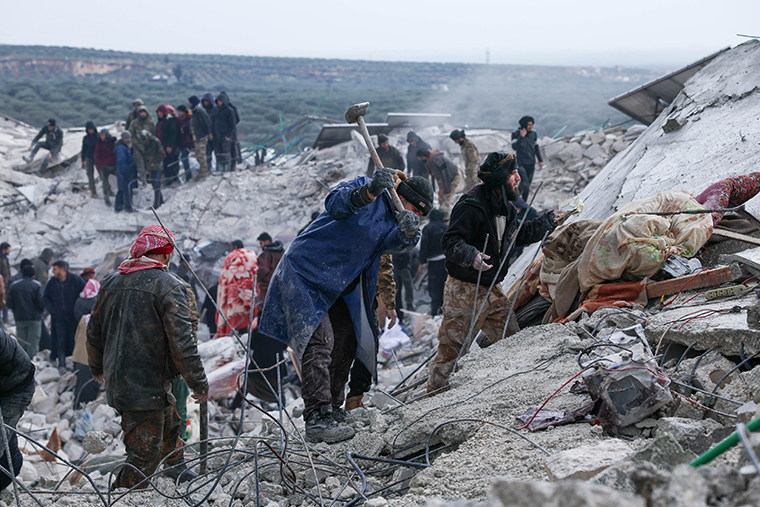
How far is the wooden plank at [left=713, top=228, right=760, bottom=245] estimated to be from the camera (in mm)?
4031

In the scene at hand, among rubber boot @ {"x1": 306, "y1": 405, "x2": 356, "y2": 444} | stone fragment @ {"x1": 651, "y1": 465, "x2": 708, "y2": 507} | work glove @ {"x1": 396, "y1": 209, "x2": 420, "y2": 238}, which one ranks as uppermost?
work glove @ {"x1": 396, "y1": 209, "x2": 420, "y2": 238}

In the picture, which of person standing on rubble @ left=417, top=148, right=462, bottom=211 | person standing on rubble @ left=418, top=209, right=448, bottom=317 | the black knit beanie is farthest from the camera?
person standing on rubble @ left=417, top=148, right=462, bottom=211

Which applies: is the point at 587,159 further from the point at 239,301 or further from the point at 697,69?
the point at 239,301

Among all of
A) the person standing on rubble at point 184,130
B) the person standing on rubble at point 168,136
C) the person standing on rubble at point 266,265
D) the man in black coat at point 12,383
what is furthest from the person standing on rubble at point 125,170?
the man in black coat at point 12,383

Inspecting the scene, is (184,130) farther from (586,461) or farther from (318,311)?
(586,461)

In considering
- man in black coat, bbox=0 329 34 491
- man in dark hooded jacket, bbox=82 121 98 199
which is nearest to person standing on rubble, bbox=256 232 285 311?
man in black coat, bbox=0 329 34 491

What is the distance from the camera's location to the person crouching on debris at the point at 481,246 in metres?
3.95

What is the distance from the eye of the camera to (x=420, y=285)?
983cm

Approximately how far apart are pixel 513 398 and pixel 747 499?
1945 millimetres

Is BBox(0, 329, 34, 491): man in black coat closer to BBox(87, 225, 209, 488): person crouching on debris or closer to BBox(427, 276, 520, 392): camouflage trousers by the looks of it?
BBox(87, 225, 209, 488): person crouching on debris

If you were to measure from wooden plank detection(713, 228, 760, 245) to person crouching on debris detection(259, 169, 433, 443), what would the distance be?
6.95ft

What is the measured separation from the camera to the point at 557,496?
106cm

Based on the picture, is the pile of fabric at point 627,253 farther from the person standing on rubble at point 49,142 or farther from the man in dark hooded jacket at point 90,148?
the person standing on rubble at point 49,142

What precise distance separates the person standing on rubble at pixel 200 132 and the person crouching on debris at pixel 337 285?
367 inches
